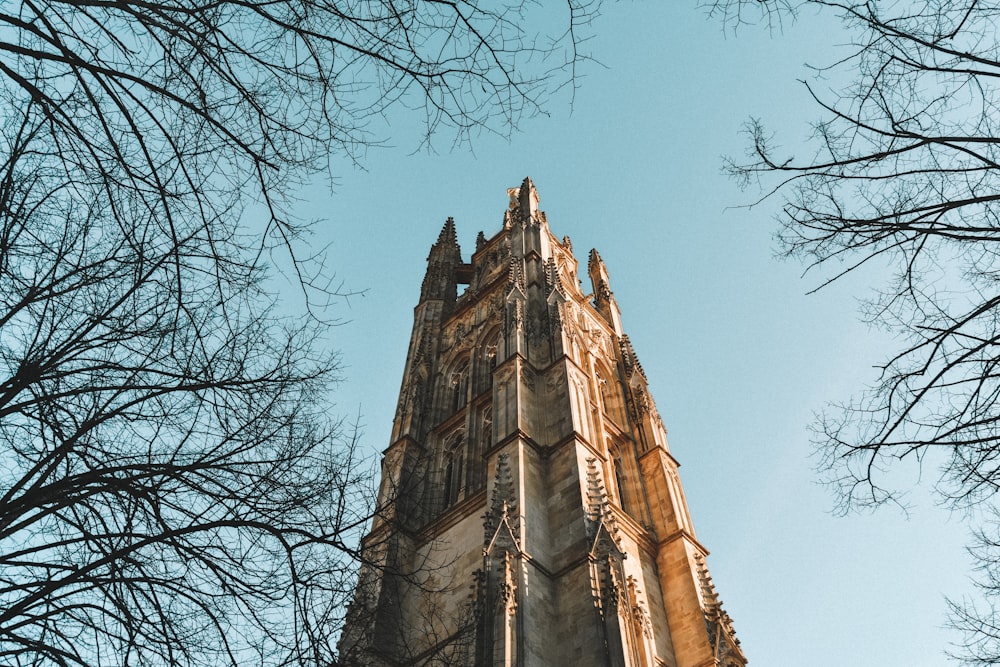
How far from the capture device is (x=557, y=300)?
22328mm

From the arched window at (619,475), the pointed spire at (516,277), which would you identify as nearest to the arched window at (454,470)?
the arched window at (619,475)

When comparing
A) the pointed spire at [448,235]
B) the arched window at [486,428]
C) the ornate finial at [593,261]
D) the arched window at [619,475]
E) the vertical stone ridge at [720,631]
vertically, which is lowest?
Result: the vertical stone ridge at [720,631]

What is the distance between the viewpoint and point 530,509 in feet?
46.2

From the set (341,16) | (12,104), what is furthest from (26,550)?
(341,16)

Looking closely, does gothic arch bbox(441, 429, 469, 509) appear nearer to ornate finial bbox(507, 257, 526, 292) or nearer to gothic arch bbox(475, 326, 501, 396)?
gothic arch bbox(475, 326, 501, 396)

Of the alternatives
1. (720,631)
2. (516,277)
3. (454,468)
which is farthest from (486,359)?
(720,631)

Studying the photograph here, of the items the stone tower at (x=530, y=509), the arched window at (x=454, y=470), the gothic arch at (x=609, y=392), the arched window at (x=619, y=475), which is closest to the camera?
the stone tower at (x=530, y=509)

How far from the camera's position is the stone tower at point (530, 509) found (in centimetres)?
1116

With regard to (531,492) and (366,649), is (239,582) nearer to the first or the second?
(366,649)

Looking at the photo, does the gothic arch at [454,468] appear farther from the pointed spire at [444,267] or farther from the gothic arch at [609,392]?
the pointed spire at [444,267]

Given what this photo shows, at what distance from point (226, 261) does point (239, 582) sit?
7.81 feet

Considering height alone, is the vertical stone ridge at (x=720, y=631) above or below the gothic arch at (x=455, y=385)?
below

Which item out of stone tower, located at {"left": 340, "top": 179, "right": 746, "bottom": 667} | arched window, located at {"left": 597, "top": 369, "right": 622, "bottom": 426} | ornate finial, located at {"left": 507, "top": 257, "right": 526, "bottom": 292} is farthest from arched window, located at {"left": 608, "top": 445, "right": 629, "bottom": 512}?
ornate finial, located at {"left": 507, "top": 257, "right": 526, "bottom": 292}

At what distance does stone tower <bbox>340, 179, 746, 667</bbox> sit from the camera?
1116 centimetres
